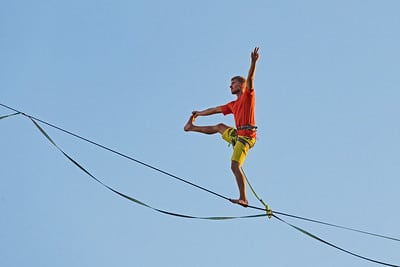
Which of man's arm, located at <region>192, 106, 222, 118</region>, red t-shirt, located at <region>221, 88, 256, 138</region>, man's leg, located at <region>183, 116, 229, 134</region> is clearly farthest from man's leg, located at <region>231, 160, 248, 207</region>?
man's arm, located at <region>192, 106, 222, 118</region>

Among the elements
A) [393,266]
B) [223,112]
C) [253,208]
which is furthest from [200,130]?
[393,266]

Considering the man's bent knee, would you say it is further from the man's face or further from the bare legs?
the man's face

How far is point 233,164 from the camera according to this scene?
42.9ft

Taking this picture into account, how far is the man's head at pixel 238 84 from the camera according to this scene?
13109mm

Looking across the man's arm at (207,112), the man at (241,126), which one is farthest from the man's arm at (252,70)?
the man's arm at (207,112)

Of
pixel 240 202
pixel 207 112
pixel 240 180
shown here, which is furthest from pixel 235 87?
pixel 240 202

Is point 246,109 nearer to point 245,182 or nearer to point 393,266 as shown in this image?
point 245,182

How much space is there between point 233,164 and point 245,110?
865mm

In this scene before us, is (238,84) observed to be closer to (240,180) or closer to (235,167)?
(235,167)

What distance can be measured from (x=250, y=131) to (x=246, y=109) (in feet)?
1.20

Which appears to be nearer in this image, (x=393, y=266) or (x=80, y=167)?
(x=80, y=167)

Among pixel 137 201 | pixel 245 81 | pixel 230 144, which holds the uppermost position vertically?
pixel 245 81

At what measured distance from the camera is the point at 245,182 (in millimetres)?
13016

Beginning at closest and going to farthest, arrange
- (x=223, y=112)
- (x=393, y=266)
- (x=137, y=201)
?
(x=137, y=201)
(x=393, y=266)
(x=223, y=112)
